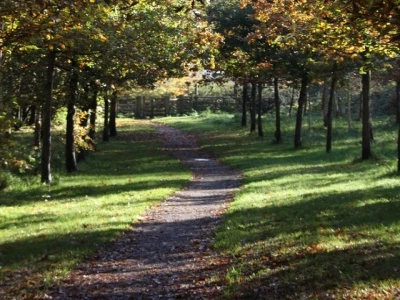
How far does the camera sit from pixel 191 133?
4653 cm

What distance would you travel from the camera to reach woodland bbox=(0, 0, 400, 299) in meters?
8.76

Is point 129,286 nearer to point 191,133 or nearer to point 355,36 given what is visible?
point 355,36

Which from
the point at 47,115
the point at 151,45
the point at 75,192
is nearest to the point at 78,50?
the point at 151,45

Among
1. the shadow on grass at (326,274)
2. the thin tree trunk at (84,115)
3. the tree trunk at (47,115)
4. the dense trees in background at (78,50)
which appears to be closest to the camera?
the shadow on grass at (326,274)

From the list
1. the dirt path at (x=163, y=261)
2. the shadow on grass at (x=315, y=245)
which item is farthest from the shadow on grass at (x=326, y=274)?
the dirt path at (x=163, y=261)

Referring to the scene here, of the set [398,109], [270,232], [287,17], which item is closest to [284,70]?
[398,109]

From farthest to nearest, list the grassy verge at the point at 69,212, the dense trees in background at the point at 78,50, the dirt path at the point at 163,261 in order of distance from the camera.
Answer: the dense trees in background at the point at 78,50 < the grassy verge at the point at 69,212 < the dirt path at the point at 163,261

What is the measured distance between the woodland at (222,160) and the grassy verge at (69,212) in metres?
0.05

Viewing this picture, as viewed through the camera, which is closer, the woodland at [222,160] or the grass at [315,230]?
the grass at [315,230]

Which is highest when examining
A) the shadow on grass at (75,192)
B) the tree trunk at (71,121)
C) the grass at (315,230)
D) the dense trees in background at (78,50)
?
the dense trees in background at (78,50)

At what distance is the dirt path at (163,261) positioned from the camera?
324 inches

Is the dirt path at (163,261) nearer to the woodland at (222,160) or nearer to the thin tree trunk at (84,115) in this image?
the woodland at (222,160)

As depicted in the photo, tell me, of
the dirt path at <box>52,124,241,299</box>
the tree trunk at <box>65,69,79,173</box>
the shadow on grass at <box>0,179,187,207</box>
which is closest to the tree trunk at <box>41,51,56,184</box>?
the shadow on grass at <box>0,179,187,207</box>

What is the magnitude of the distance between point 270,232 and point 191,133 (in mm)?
35216
